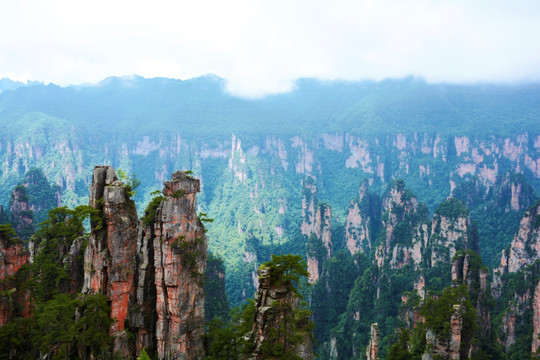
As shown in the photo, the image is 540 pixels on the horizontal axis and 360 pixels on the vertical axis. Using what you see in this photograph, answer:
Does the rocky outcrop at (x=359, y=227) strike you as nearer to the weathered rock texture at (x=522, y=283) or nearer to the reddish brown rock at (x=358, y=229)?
the reddish brown rock at (x=358, y=229)

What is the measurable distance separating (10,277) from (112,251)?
18.5 ft

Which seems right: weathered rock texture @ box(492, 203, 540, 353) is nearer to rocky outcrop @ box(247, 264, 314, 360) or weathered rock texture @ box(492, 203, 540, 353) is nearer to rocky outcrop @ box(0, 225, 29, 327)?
rocky outcrop @ box(247, 264, 314, 360)

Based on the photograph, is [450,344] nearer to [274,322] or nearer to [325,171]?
[274,322]

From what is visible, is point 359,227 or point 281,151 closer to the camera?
point 359,227

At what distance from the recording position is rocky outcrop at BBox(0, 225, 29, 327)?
19031mm

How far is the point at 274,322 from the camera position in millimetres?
17500

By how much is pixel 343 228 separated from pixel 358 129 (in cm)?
8963

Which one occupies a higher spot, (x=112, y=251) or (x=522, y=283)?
(x=112, y=251)

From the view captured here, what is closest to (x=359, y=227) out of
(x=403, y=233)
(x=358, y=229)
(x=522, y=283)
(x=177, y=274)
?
(x=358, y=229)

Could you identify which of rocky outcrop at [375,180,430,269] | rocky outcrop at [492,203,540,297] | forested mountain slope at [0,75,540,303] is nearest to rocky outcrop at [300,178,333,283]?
forested mountain slope at [0,75,540,303]

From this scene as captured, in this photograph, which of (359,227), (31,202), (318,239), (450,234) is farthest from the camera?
(359,227)

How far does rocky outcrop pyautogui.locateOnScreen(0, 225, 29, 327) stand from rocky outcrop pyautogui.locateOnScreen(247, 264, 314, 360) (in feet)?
38.4

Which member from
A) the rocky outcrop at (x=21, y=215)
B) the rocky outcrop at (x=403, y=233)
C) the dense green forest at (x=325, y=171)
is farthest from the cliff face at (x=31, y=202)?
the rocky outcrop at (x=403, y=233)

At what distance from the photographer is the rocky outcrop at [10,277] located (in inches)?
749
